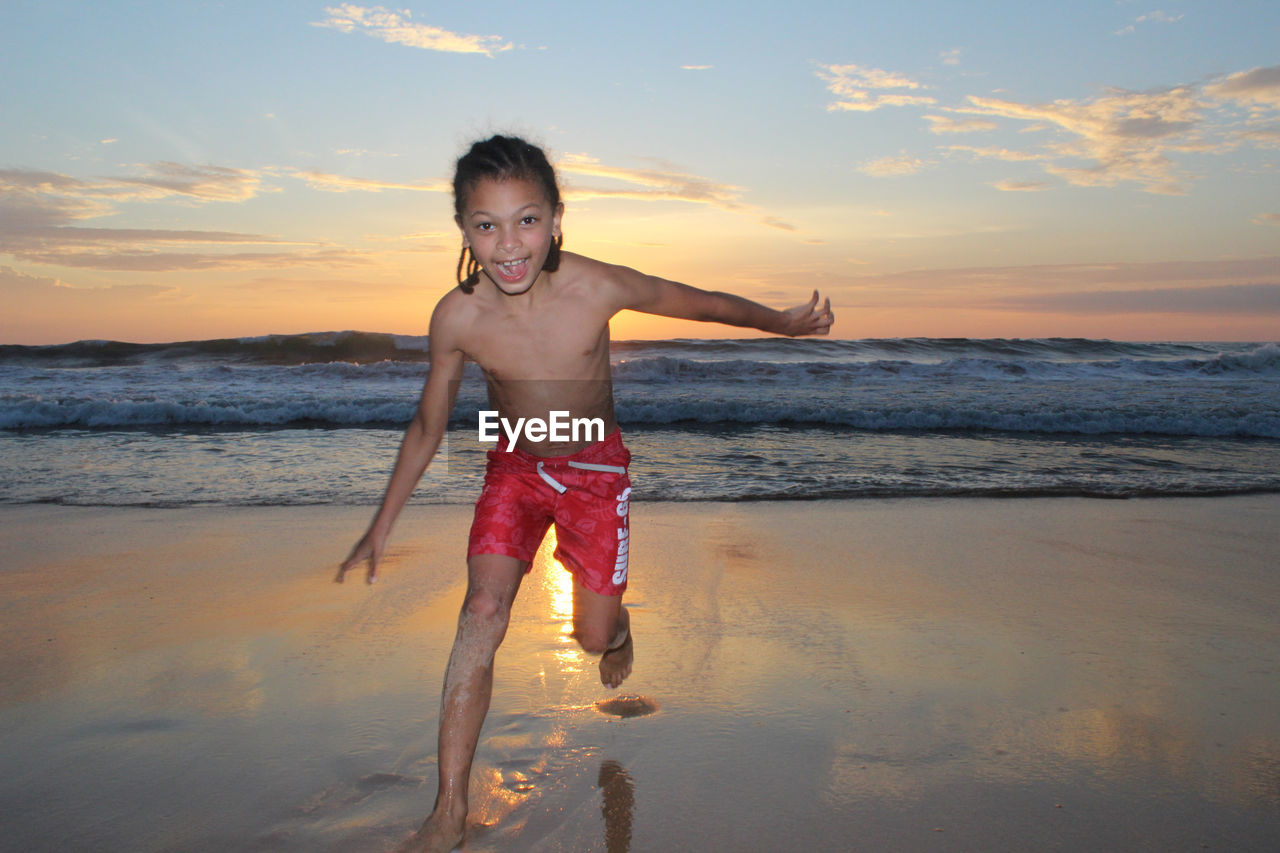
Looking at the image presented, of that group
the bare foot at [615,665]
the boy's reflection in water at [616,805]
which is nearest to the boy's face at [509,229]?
the bare foot at [615,665]

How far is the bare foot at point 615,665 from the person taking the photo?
2807 mm

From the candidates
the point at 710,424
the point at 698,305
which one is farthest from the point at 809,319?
the point at 710,424

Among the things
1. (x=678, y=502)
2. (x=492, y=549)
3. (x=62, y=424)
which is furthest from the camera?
(x=62, y=424)

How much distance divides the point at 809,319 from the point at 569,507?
1040mm

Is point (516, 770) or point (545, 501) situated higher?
point (545, 501)

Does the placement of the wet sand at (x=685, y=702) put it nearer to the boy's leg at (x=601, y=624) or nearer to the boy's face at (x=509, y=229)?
the boy's leg at (x=601, y=624)

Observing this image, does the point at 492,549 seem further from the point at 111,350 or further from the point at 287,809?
the point at 111,350

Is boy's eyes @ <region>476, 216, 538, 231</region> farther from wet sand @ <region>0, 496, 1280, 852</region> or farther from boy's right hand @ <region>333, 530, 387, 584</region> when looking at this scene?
wet sand @ <region>0, 496, 1280, 852</region>

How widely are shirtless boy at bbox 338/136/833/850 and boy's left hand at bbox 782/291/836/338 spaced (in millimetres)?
100

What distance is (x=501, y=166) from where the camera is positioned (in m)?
2.30

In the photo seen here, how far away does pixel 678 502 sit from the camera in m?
6.00

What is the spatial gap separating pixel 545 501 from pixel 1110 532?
3.94m

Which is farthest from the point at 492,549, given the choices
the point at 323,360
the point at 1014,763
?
the point at 323,360

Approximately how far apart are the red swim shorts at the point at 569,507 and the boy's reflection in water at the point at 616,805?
495 millimetres
